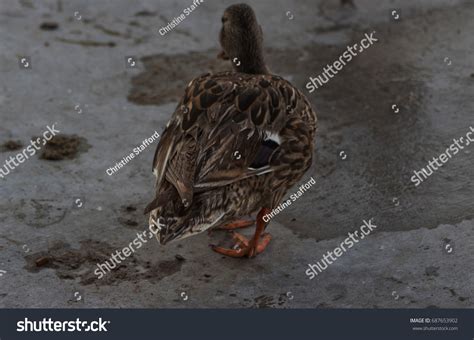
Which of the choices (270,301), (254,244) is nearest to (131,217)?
(254,244)

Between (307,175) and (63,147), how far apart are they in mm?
1856

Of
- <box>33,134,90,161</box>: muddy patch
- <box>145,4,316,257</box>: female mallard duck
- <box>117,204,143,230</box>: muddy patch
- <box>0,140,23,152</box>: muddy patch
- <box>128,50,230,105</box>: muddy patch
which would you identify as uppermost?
<box>145,4,316,257</box>: female mallard duck

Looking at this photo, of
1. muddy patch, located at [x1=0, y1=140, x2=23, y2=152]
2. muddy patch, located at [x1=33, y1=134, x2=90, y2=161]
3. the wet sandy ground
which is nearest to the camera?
the wet sandy ground

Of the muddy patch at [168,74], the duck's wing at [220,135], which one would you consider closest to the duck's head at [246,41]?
the duck's wing at [220,135]

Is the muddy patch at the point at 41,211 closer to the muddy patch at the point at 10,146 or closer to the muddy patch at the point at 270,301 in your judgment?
the muddy patch at the point at 10,146

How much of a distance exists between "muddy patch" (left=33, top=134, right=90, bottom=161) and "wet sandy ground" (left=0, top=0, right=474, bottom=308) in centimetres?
2

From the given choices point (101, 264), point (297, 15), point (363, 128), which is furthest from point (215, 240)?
point (297, 15)

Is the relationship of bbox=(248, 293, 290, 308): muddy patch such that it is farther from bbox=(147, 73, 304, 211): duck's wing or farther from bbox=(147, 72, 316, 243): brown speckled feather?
bbox=(147, 73, 304, 211): duck's wing

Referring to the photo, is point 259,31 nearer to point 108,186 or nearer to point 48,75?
point 108,186

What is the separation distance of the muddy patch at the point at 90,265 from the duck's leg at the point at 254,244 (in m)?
0.33

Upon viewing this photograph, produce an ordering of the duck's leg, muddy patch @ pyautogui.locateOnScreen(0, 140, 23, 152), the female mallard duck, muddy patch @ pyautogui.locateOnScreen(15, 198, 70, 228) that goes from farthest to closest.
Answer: muddy patch @ pyautogui.locateOnScreen(0, 140, 23, 152) → muddy patch @ pyautogui.locateOnScreen(15, 198, 70, 228) → the duck's leg → the female mallard duck

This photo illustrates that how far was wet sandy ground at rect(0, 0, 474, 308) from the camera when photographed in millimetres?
5445

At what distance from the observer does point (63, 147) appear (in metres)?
6.93

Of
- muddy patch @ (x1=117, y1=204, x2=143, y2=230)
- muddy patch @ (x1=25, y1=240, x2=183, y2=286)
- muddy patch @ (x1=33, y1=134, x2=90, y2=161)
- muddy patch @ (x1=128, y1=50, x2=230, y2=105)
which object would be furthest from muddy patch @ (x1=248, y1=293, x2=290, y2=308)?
muddy patch @ (x1=128, y1=50, x2=230, y2=105)
